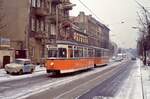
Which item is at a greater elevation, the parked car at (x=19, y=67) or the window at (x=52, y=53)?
the window at (x=52, y=53)

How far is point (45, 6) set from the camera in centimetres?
6241

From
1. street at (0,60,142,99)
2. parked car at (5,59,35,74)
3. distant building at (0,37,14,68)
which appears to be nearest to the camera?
street at (0,60,142,99)

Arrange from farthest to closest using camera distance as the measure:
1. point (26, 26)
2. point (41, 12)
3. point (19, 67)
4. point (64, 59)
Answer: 1. point (41, 12)
2. point (26, 26)
3. point (19, 67)
4. point (64, 59)

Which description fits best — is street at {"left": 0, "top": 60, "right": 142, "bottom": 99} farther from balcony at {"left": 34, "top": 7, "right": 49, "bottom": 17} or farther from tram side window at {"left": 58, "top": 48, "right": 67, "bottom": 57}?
balcony at {"left": 34, "top": 7, "right": 49, "bottom": 17}

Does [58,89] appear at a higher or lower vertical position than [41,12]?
lower

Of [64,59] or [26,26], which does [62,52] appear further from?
[26,26]

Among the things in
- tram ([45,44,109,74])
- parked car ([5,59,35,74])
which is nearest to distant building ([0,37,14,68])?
parked car ([5,59,35,74])

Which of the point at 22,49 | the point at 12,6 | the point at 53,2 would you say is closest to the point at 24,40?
the point at 22,49

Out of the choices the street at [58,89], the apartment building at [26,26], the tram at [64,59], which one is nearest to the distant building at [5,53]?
the apartment building at [26,26]

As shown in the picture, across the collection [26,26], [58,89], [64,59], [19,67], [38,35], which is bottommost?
[58,89]

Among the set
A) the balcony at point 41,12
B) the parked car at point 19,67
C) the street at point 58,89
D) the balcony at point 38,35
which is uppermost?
the balcony at point 41,12

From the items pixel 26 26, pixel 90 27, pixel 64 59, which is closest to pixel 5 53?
pixel 26 26

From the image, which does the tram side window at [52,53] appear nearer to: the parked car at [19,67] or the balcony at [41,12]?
the parked car at [19,67]

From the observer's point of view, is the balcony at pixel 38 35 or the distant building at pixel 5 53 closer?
the distant building at pixel 5 53
